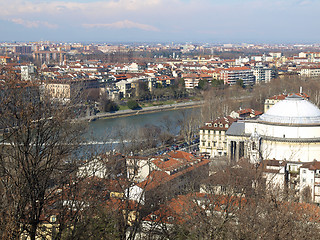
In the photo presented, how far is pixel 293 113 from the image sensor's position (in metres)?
8.38

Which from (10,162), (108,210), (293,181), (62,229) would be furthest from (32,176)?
(293,181)

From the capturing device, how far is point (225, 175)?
5676mm

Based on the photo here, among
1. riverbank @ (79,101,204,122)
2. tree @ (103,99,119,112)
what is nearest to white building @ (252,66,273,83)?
riverbank @ (79,101,204,122)

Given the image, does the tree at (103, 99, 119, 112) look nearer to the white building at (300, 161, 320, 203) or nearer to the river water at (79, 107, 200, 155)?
the river water at (79, 107, 200, 155)

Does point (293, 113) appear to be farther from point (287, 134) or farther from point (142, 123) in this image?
point (142, 123)

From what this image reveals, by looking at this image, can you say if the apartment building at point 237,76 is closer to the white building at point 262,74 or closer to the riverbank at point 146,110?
the white building at point 262,74

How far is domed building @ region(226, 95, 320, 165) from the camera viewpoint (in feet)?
26.5

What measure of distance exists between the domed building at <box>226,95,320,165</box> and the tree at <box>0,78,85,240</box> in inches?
212

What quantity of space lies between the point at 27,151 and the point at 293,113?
20.8 feet

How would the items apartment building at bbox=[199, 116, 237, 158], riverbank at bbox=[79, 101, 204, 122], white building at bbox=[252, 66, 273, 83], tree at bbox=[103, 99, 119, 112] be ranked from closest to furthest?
1. apartment building at bbox=[199, 116, 237, 158]
2. riverbank at bbox=[79, 101, 204, 122]
3. tree at bbox=[103, 99, 119, 112]
4. white building at bbox=[252, 66, 273, 83]

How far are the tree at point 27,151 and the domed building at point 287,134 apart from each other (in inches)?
212

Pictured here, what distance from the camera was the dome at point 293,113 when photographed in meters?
8.29

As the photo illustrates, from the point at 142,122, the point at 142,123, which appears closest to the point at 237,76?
the point at 142,122

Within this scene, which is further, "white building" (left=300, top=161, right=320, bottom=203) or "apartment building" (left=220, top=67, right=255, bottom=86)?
"apartment building" (left=220, top=67, right=255, bottom=86)
